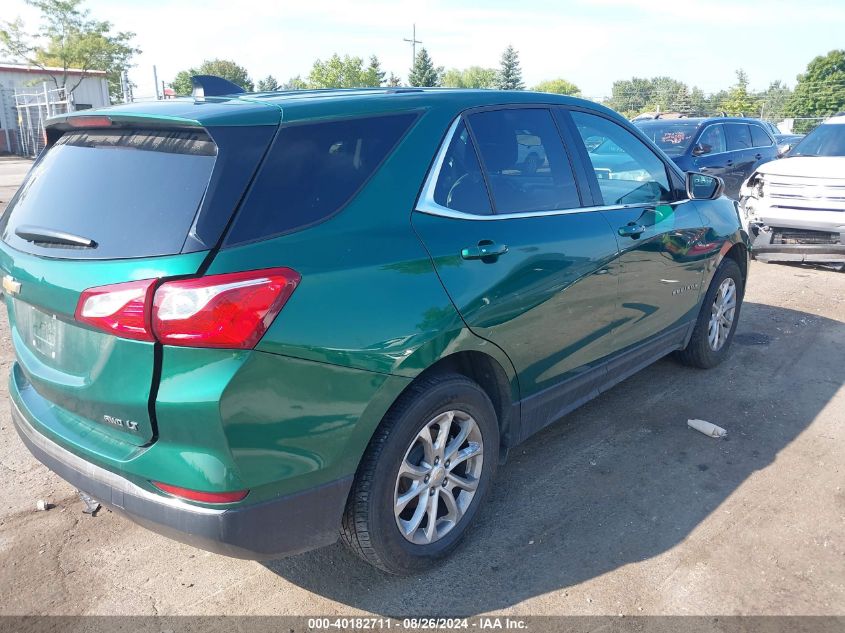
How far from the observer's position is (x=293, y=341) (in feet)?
6.99

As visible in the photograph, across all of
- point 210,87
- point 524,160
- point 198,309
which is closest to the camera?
point 198,309

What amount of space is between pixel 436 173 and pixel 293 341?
1.00 m

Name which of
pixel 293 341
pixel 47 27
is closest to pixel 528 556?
pixel 293 341

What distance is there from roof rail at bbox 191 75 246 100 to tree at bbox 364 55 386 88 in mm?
61439

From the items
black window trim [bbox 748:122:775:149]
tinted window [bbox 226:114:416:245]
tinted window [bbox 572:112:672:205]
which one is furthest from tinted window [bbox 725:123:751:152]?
tinted window [bbox 226:114:416:245]

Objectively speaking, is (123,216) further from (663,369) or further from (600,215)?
(663,369)

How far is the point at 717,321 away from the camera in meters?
4.98

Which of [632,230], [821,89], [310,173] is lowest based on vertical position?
[632,230]

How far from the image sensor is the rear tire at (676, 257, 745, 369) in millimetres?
4777

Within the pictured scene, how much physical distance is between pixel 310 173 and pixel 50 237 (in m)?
0.94

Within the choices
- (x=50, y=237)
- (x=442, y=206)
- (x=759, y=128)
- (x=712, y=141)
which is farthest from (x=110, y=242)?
(x=759, y=128)

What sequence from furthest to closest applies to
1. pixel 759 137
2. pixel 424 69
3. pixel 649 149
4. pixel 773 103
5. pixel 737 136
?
pixel 424 69
pixel 773 103
pixel 759 137
pixel 737 136
pixel 649 149

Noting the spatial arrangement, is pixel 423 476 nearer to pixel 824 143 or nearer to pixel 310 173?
pixel 310 173

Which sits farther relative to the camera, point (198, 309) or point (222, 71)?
point (222, 71)
